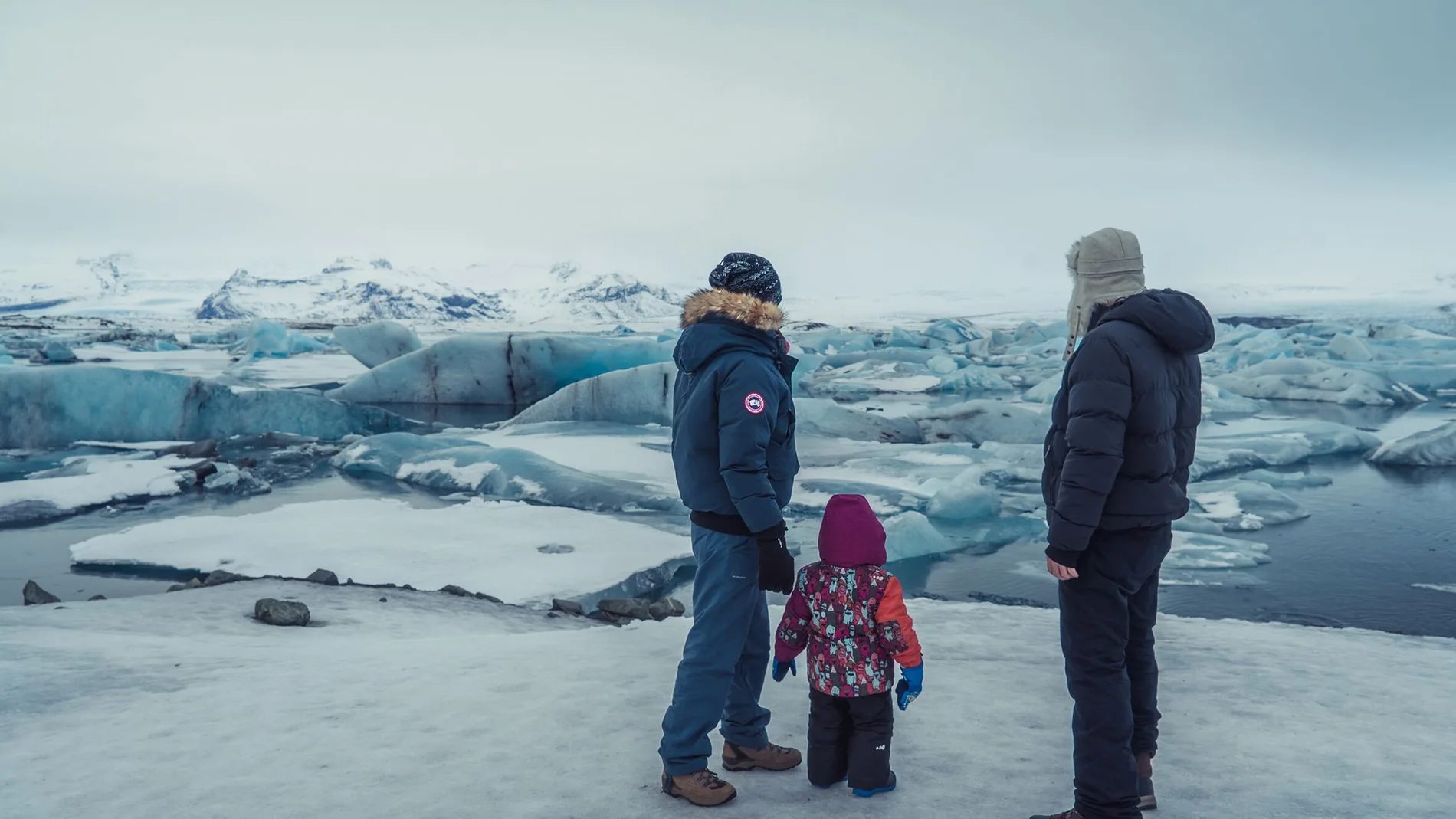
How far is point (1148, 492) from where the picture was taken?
184 cm

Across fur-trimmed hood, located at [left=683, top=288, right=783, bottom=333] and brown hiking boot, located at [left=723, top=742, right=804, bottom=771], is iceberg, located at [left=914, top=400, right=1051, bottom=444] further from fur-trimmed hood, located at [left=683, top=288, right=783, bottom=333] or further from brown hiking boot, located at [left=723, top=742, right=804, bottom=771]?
fur-trimmed hood, located at [left=683, top=288, right=783, bottom=333]

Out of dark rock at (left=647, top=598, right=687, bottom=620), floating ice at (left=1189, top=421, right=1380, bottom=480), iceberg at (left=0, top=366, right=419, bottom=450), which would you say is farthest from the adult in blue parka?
iceberg at (left=0, top=366, right=419, bottom=450)

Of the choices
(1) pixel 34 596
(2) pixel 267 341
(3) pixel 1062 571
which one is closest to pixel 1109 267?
(3) pixel 1062 571

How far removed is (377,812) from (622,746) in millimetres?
638

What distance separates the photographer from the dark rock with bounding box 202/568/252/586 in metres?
4.91

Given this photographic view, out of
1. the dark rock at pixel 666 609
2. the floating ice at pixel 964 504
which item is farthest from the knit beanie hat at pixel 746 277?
the floating ice at pixel 964 504

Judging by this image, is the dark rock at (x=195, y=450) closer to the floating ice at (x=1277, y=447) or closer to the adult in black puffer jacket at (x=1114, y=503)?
the adult in black puffer jacket at (x=1114, y=503)

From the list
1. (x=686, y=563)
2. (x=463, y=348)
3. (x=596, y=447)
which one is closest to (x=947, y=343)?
(x=463, y=348)

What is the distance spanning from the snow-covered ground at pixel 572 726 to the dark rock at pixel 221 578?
1128 mm

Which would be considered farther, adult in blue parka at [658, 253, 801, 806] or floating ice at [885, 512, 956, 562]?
floating ice at [885, 512, 956, 562]

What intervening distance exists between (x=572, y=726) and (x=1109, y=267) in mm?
1858

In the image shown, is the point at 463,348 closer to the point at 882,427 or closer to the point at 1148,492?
the point at 882,427

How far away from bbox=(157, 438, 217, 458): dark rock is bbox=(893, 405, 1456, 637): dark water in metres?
7.98

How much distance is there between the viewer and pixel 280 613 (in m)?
3.99
